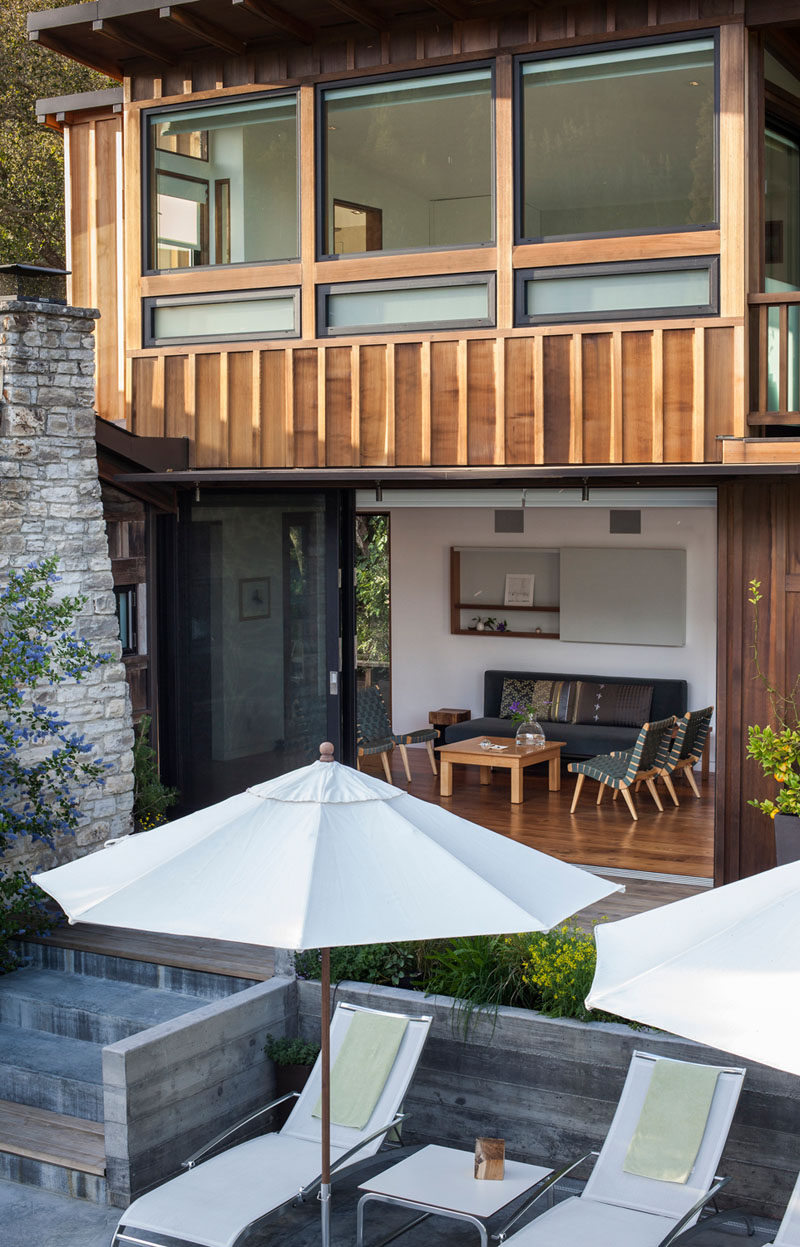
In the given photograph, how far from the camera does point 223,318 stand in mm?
9094

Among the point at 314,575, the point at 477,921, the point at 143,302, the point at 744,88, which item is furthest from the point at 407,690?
the point at 477,921

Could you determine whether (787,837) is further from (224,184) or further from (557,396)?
(224,184)

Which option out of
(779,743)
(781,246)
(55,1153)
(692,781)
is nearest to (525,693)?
(692,781)

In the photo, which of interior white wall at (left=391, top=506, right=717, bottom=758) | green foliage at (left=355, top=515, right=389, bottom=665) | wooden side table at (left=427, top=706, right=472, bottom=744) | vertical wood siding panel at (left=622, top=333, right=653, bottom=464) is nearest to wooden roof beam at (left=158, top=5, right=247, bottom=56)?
vertical wood siding panel at (left=622, top=333, right=653, bottom=464)

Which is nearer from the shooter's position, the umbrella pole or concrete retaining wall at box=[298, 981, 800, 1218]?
the umbrella pole

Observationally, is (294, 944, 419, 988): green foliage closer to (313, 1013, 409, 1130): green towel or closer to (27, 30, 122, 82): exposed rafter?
(313, 1013, 409, 1130): green towel

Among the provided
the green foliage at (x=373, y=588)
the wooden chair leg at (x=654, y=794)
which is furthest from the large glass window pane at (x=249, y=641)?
the green foliage at (x=373, y=588)

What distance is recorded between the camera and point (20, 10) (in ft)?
56.7

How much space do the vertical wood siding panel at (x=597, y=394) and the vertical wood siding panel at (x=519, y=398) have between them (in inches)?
13.8

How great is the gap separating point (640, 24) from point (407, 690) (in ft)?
25.3

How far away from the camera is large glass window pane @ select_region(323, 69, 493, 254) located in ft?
27.1

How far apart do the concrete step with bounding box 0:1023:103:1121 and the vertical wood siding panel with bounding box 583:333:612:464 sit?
14.5 feet

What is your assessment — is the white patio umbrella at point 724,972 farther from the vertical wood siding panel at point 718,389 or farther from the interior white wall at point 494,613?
the interior white wall at point 494,613

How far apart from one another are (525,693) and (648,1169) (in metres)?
8.30
